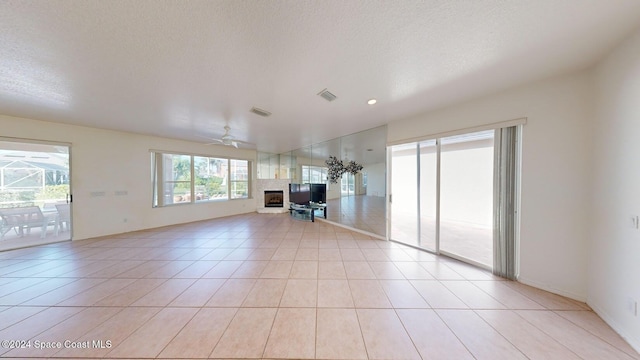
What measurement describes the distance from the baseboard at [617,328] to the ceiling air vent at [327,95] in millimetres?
3822

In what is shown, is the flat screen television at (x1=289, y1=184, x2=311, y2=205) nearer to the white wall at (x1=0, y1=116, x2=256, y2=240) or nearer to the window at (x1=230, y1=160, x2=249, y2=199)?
the window at (x1=230, y1=160, x2=249, y2=199)

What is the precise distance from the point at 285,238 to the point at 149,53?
387cm

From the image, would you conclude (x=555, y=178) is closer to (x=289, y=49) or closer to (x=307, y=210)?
(x=289, y=49)

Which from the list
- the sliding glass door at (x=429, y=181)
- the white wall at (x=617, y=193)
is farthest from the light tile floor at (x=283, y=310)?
the sliding glass door at (x=429, y=181)

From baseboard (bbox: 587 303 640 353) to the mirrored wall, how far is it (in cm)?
285

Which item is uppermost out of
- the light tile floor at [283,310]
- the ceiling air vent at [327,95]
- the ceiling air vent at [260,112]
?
the ceiling air vent at [327,95]

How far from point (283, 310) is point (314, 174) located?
17.0 ft

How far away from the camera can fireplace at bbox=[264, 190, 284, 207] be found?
7906 millimetres

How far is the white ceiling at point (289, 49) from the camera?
4.44ft

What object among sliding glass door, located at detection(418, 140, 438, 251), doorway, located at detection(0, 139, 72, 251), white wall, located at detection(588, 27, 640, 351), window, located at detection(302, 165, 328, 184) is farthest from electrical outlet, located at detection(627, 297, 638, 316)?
doorway, located at detection(0, 139, 72, 251)

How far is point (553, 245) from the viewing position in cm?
229

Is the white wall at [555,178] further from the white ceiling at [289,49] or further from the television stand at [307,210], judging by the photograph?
the television stand at [307,210]

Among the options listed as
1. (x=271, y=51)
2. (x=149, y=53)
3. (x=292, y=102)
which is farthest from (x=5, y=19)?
(x=292, y=102)

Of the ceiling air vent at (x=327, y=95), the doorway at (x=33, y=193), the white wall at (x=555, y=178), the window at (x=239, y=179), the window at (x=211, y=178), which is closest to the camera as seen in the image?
the white wall at (x=555, y=178)
